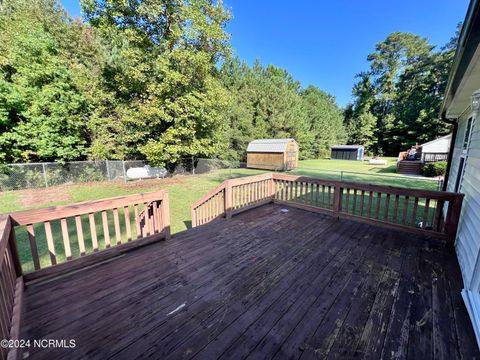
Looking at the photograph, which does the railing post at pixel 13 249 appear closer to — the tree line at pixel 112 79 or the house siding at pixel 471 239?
the house siding at pixel 471 239

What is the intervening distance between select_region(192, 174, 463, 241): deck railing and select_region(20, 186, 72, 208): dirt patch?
21.5 ft

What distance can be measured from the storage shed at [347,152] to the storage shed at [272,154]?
16268mm

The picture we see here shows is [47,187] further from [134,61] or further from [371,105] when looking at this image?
[371,105]

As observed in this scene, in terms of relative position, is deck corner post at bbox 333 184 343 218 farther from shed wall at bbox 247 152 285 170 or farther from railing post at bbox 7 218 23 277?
shed wall at bbox 247 152 285 170

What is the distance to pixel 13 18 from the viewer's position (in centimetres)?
1059

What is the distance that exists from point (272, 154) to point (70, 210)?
52.5ft

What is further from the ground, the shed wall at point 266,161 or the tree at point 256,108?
the tree at point 256,108

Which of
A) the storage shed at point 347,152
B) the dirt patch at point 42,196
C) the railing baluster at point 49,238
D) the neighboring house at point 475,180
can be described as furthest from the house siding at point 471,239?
the storage shed at point 347,152

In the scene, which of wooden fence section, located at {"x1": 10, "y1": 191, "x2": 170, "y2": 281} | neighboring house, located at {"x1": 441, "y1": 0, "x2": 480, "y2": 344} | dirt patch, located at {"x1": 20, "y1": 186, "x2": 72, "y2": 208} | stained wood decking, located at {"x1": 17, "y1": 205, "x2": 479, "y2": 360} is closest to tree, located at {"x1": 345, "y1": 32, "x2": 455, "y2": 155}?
neighboring house, located at {"x1": 441, "y1": 0, "x2": 480, "y2": 344}

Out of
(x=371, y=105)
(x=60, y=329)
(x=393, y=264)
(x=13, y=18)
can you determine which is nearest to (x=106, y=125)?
(x=13, y=18)

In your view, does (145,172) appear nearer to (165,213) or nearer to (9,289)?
(165,213)

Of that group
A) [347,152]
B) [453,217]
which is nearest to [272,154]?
[453,217]

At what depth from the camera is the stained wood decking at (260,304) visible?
61.8 inches

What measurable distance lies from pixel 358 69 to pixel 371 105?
7423 millimetres
